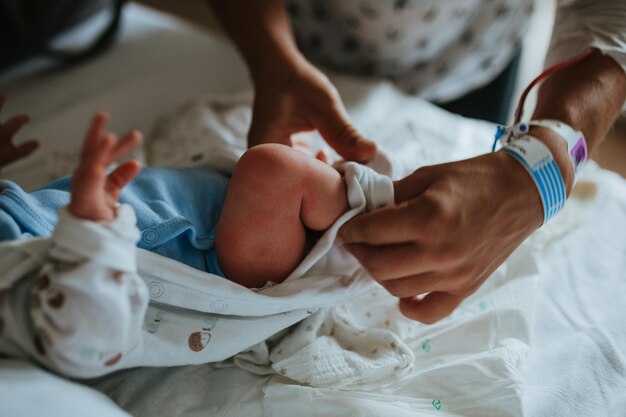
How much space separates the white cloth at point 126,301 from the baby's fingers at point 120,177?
0.08ft

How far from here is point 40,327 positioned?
0.53m

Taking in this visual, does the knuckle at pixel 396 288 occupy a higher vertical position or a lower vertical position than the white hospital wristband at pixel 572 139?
lower

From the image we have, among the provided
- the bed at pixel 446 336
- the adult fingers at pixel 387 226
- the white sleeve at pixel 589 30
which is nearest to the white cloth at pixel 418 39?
the bed at pixel 446 336

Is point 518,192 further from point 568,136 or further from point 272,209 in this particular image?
point 272,209

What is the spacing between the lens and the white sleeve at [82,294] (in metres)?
0.53

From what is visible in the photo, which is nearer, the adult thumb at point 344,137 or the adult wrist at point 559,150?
the adult wrist at point 559,150

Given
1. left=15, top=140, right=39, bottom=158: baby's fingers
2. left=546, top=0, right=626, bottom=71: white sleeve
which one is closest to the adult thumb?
left=546, top=0, right=626, bottom=71: white sleeve

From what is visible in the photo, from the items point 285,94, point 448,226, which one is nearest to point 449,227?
point 448,226

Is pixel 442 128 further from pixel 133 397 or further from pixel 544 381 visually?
pixel 133 397

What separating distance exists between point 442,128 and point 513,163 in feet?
1.80

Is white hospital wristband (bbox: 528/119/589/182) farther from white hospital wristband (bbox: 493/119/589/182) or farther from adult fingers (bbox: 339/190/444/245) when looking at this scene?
adult fingers (bbox: 339/190/444/245)

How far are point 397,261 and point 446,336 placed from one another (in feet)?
0.79

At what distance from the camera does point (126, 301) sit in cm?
55

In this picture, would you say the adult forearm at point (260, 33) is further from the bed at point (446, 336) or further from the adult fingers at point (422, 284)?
the adult fingers at point (422, 284)
